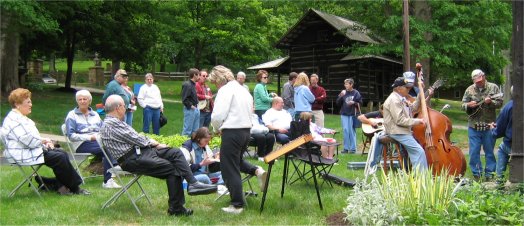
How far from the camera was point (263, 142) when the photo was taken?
31.9 feet

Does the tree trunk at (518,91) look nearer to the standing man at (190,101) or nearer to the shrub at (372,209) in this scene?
the shrub at (372,209)

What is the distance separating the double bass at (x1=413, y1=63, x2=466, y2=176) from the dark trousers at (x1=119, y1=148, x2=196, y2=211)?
3362 mm

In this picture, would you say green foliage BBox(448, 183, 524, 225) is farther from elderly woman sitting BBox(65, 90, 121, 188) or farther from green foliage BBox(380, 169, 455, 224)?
elderly woman sitting BBox(65, 90, 121, 188)

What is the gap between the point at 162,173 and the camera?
5.72 metres

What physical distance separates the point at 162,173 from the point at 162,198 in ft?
3.30

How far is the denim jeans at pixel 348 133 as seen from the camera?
11.2m

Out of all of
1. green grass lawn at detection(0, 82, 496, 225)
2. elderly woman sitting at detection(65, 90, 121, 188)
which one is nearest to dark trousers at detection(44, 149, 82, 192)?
green grass lawn at detection(0, 82, 496, 225)

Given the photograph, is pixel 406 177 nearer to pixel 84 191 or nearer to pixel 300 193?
pixel 300 193

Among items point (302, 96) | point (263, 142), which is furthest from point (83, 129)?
point (302, 96)

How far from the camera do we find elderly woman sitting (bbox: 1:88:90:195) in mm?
Answer: 6434

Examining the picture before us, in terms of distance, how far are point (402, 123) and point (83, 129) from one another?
14.5 ft

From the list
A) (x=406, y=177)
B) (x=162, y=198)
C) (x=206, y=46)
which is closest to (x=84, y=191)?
(x=162, y=198)

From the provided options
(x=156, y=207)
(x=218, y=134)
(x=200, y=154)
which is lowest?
(x=156, y=207)

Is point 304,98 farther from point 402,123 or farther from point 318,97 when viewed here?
point 402,123
